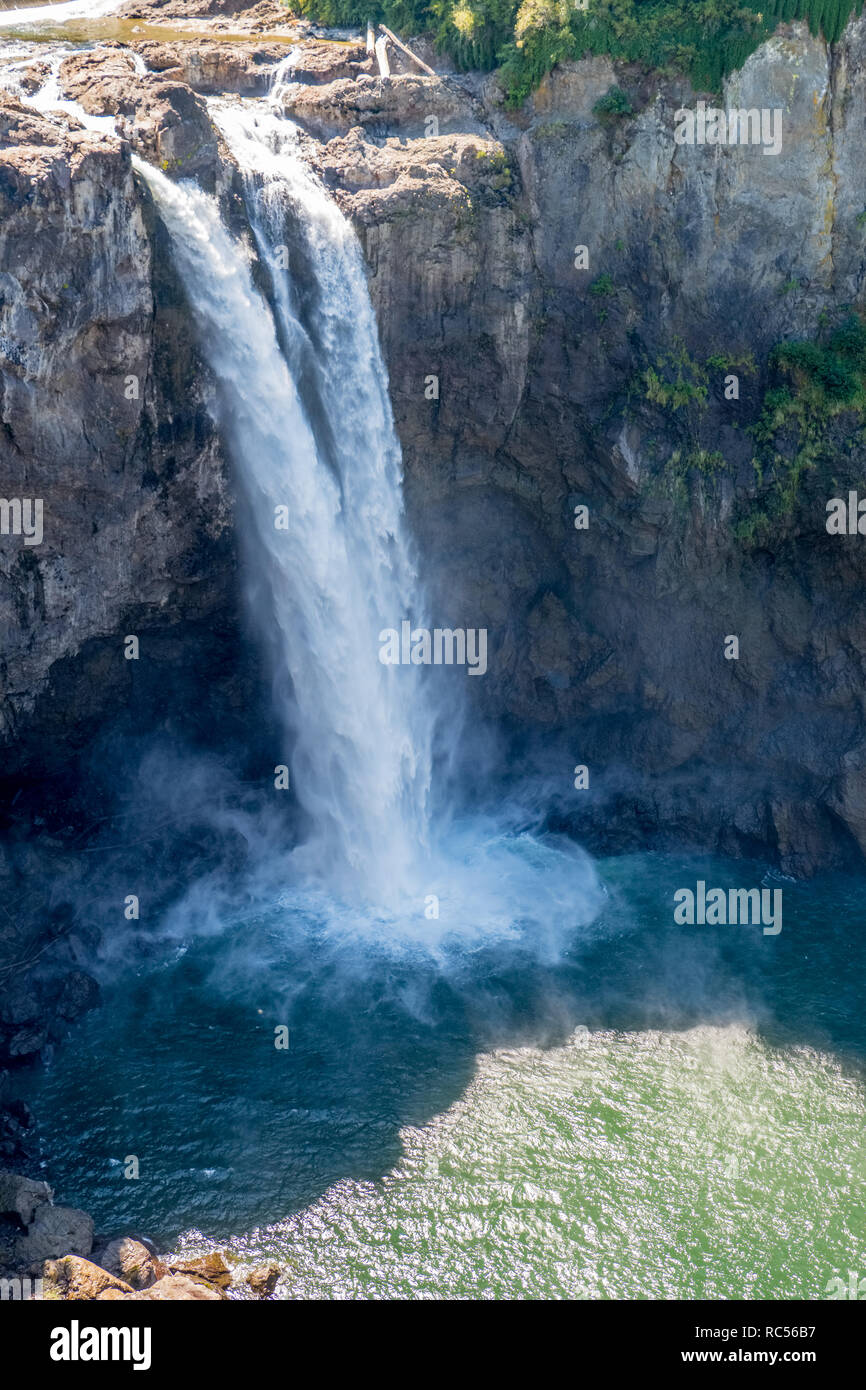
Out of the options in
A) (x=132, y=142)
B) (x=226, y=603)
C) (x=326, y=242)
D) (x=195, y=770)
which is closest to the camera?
(x=132, y=142)

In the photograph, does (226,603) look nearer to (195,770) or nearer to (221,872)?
(195,770)

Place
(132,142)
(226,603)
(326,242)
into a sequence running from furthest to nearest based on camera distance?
(226,603) → (326,242) → (132,142)

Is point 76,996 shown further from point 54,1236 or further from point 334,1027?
point 54,1236

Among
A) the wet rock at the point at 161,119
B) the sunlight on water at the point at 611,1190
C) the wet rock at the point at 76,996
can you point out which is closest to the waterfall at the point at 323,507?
the wet rock at the point at 161,119

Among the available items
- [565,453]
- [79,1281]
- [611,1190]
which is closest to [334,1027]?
[611,1190]

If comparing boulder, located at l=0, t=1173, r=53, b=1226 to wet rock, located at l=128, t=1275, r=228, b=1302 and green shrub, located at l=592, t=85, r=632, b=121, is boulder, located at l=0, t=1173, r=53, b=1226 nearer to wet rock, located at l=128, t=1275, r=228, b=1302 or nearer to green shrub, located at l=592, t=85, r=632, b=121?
wet rock, located at l=128, t=1275, r=228, b=1302

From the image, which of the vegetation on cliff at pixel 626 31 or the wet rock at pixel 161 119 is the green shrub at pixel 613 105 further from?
the wet rock at pixel 161 119

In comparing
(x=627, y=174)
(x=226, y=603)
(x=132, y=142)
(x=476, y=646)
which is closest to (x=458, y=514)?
(x=476, y=646)
